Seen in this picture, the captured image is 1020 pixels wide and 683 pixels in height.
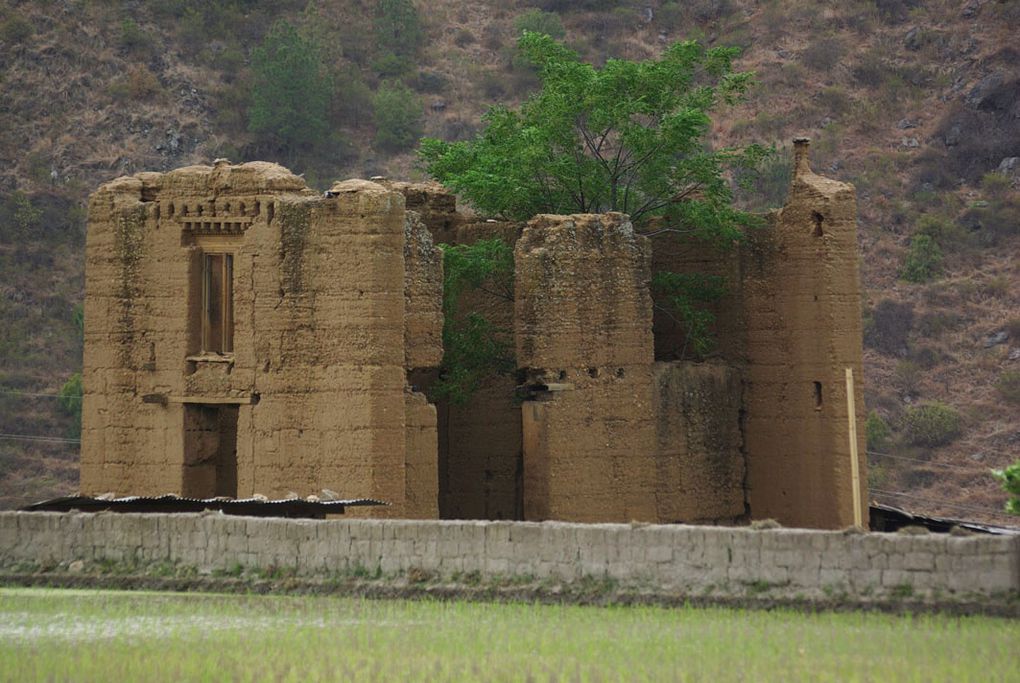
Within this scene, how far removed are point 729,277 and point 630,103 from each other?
3.82 meters

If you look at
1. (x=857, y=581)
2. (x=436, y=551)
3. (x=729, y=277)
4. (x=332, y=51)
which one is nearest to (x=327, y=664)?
(x=436, y=551)

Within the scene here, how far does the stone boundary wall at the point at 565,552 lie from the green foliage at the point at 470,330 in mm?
8785

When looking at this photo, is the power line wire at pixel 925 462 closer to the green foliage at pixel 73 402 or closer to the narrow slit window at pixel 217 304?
the green foliage at pixel 73 402

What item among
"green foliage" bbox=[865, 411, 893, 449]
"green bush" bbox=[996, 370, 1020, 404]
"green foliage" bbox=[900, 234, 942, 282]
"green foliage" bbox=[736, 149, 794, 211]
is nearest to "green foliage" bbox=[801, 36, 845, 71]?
"green foliage" bbox=[736, 149, 794, 211]

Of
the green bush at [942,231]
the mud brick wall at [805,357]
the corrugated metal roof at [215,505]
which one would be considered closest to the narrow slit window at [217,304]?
the corrugated metal roof at [215,505]

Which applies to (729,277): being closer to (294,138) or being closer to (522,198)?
(522,198)

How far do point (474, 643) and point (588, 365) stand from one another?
10.7 metres

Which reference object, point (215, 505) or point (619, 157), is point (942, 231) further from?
point (215, 505)

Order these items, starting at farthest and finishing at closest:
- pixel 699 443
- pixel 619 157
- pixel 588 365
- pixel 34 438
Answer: pixel 34 438, pixel 619 157, pixel 699 443, pixel 588 365

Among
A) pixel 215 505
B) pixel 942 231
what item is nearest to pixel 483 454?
pixel 215 505

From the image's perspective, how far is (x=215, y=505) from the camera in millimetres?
20797

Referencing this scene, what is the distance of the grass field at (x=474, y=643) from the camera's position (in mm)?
13078

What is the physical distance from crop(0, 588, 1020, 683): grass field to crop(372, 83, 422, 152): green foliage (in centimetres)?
4887

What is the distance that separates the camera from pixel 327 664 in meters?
13.6
